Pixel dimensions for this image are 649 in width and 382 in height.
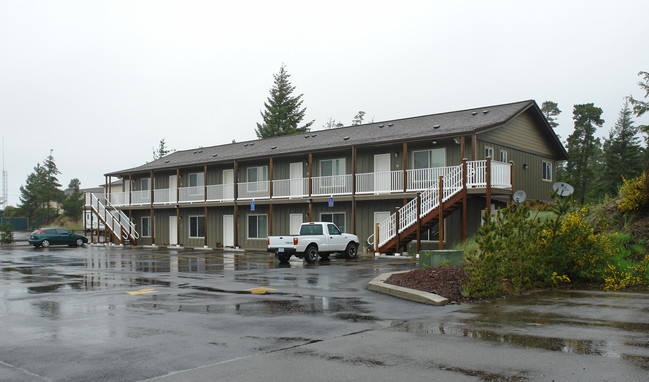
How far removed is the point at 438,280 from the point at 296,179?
19.2 m

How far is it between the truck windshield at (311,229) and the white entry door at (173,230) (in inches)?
747

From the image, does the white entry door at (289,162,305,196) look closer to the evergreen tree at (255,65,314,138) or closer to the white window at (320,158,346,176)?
the white window at (320,158,346,176)

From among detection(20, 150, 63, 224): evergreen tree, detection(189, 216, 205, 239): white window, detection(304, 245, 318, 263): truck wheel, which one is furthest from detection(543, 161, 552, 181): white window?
detection(20, 150, 63, 224): evergreen tree

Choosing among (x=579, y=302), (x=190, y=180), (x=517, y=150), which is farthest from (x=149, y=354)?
(x=190, y=180)

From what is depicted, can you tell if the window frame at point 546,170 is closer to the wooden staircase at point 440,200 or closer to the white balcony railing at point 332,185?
the wooden staircase at point 440,200

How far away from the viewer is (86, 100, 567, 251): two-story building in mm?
24584

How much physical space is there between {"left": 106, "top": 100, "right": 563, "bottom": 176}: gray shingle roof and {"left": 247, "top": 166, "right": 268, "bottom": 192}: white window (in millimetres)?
1383

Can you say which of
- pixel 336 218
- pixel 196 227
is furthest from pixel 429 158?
pixel 196 227

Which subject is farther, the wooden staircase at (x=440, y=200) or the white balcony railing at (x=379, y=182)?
the white balcony railing at (x=379, y=182)

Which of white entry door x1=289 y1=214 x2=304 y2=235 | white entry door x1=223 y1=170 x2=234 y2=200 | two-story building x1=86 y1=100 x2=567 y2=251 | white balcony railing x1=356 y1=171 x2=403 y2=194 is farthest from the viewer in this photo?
white entry door x1=223 y1=170 x2=234 y2=200

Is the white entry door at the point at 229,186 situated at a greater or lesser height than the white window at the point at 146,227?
greater

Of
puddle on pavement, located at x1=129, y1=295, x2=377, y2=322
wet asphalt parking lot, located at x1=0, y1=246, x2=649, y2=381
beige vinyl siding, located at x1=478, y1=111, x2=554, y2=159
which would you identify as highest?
beige vinyl siding, located at x1=478, y1=111, x2=554, y2=159

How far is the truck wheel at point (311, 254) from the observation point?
22203mm

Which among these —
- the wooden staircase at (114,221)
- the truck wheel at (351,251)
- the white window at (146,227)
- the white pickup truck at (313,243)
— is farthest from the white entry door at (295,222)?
the wooden staircase at (114,221)
